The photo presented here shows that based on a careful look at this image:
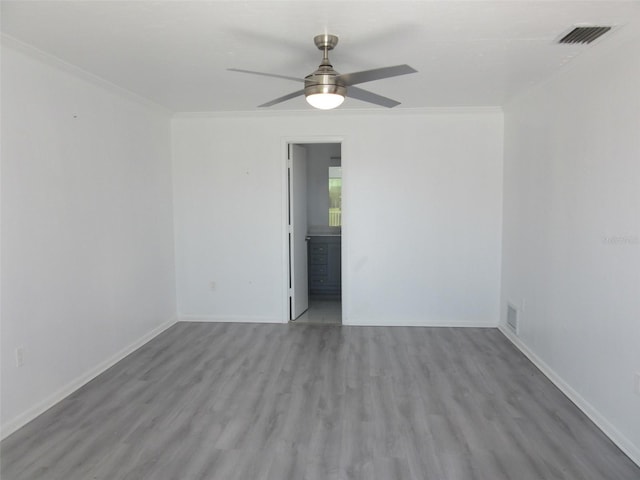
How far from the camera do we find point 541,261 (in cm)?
383

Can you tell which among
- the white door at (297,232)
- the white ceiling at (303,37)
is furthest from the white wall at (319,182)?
the white ceiling at (303,37)

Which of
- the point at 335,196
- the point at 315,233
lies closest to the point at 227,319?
the point at 315,233

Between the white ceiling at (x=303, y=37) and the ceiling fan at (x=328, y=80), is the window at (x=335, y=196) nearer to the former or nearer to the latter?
the white ceiling at (x=303, y=37)

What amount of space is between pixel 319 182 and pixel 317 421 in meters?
4.36

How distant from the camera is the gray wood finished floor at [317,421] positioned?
2469 millimetres

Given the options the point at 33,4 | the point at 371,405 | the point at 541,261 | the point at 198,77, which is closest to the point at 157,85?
the point at 198,77

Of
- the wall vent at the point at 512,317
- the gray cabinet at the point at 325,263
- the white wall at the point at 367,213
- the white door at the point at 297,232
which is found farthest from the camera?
the gray cabinet at the point at 325,263

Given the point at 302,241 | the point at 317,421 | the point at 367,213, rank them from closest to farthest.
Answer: the point at 317,421 < the point at 367,213 < the point at 302,241

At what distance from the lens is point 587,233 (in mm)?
3064

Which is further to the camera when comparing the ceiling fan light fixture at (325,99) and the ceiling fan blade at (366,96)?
the ceiling fan blade at (366,96)

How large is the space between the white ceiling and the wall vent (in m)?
2.19

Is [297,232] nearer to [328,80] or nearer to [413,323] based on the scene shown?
[413,323]

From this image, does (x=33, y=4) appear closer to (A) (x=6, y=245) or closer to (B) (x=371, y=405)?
(A) (x=6, y=245)

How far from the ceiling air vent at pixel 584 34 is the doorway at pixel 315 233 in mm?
3115
